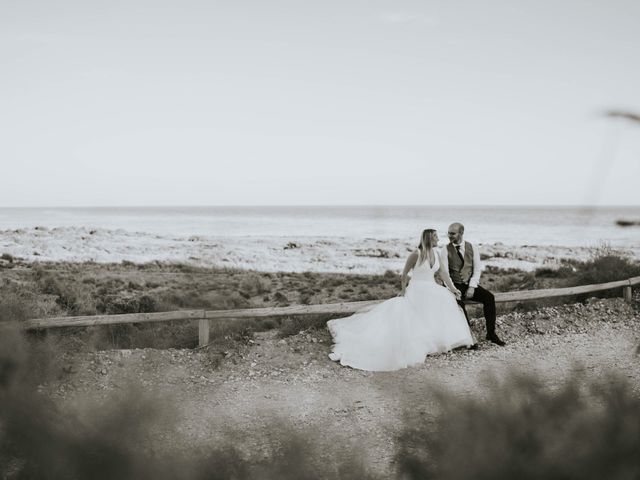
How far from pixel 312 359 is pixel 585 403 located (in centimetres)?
596

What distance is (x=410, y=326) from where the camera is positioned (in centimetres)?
690

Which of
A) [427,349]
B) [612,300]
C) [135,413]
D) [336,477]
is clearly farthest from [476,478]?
[612,300]

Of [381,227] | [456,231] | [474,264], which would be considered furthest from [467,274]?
[381,227]

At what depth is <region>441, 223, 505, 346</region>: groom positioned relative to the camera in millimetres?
7777

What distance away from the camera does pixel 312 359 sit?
7.02 metres

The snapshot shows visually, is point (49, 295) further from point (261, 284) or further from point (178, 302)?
point (261, 284)

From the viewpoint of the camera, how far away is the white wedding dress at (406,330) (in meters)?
6.65

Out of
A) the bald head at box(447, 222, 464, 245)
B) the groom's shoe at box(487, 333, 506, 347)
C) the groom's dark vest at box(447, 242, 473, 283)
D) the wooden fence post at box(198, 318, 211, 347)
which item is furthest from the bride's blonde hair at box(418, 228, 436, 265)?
the wooden fence post at box(198, 318, 211, 347)

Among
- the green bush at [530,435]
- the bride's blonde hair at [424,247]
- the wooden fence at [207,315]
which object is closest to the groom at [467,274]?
the bride's blonde hair at [424,247]

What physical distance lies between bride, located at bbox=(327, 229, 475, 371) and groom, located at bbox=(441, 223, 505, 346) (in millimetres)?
332

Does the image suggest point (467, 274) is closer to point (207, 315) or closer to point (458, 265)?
point (458, 265)

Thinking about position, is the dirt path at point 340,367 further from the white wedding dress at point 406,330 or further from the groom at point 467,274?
the groom at point 467,274

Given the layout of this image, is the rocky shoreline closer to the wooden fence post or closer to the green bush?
the wooden fence post

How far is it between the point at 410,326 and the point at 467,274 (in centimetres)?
162
